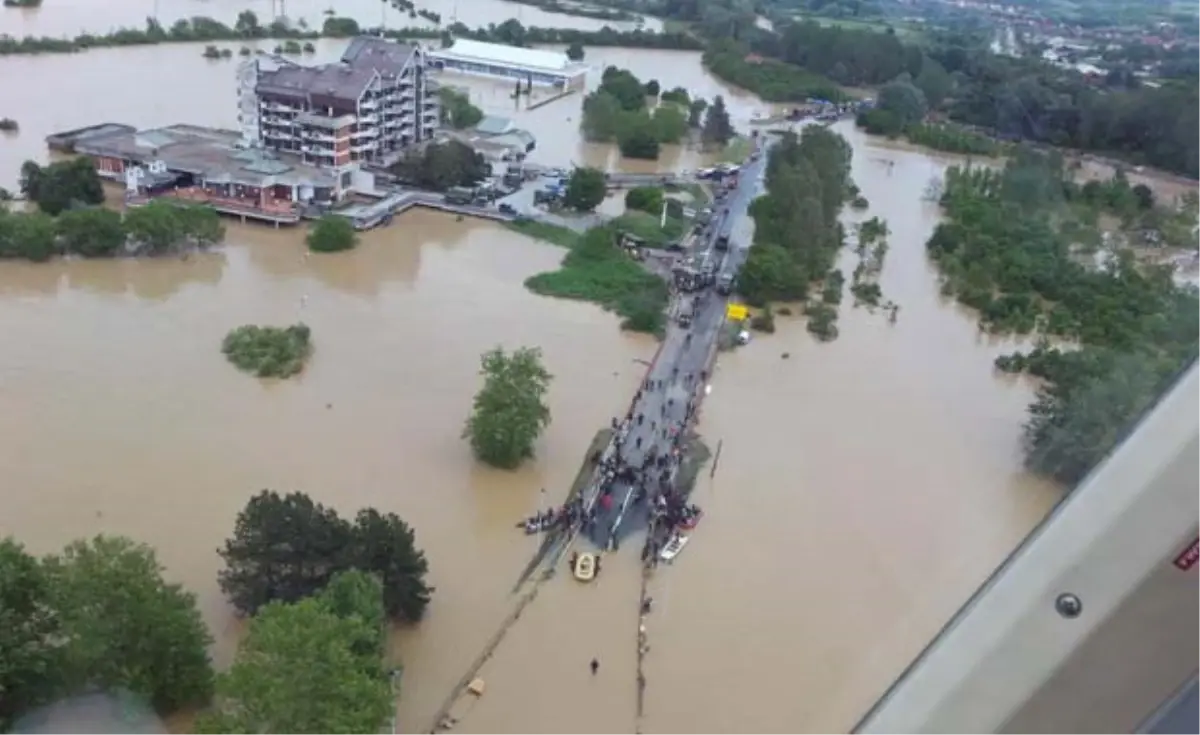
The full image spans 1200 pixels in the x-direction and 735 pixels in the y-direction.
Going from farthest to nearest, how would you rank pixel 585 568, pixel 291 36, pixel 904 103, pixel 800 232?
pixel 291 36 < pixel 904 103 < pixel 800 232 < pixel 585 568

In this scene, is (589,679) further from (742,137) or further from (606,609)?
(742,137)

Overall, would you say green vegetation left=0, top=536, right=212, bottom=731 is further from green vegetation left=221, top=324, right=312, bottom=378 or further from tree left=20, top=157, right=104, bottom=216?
tree left=20, top=157, right=104, bottom=216

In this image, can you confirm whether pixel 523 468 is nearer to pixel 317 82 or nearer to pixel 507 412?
pixel 507 412

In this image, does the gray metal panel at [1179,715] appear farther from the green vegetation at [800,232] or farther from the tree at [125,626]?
the green vegetation at [800,232]

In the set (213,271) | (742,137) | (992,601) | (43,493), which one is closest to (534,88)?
(742,137)

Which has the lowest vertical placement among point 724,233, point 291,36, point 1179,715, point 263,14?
point 263,14

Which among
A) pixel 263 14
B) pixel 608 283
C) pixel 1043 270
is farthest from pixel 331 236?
pixel 263 14
